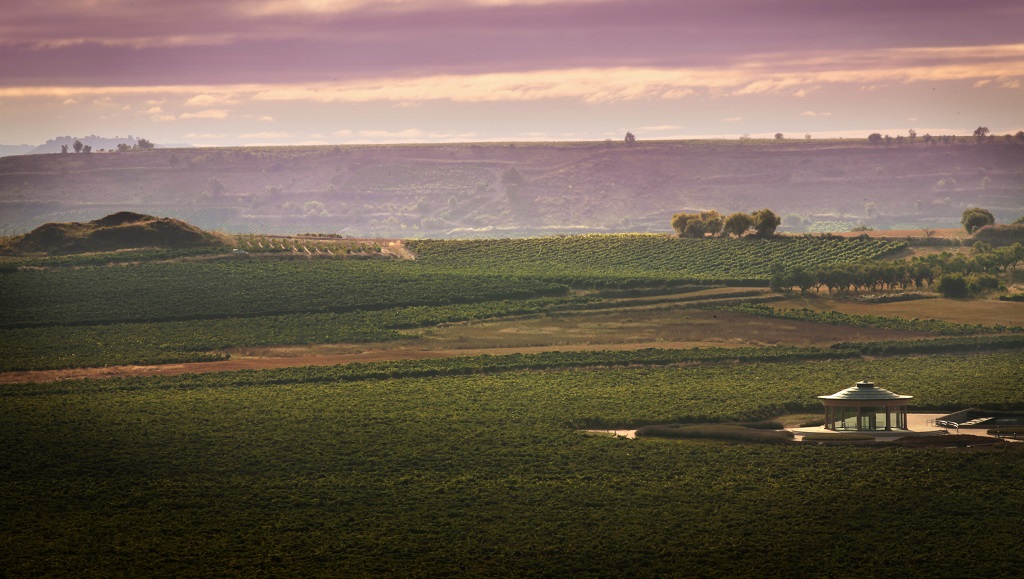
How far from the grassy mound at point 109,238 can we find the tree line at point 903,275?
200 ft

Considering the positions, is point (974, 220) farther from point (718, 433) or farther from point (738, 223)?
point (718, 433)

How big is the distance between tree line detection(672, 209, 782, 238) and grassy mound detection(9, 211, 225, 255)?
52350 millimetres

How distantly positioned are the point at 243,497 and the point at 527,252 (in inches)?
3500

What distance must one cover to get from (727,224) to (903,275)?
32228mm

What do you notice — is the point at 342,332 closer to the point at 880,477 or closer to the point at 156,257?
the point at 156,257

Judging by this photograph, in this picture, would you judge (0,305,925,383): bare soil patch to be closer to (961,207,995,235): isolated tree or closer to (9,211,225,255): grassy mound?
(9,211,225,255): grassy mound

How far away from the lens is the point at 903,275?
12012cm

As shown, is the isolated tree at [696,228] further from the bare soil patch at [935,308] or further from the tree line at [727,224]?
the bare soil patch at [935,308]

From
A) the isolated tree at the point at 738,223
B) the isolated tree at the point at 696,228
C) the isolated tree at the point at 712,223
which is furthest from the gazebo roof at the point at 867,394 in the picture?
the isolated tree at the point at 712,223

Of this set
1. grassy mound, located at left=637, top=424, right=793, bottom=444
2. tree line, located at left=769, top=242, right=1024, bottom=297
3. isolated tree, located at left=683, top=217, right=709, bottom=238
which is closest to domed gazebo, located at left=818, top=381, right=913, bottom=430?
grassy mound, located at left=637, top=424, right=793, bottom=444

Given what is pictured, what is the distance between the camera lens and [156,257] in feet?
432

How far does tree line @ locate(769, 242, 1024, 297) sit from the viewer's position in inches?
4555

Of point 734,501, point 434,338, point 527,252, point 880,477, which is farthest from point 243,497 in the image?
point 527,252

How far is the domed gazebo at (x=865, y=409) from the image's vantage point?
66.5 meters
